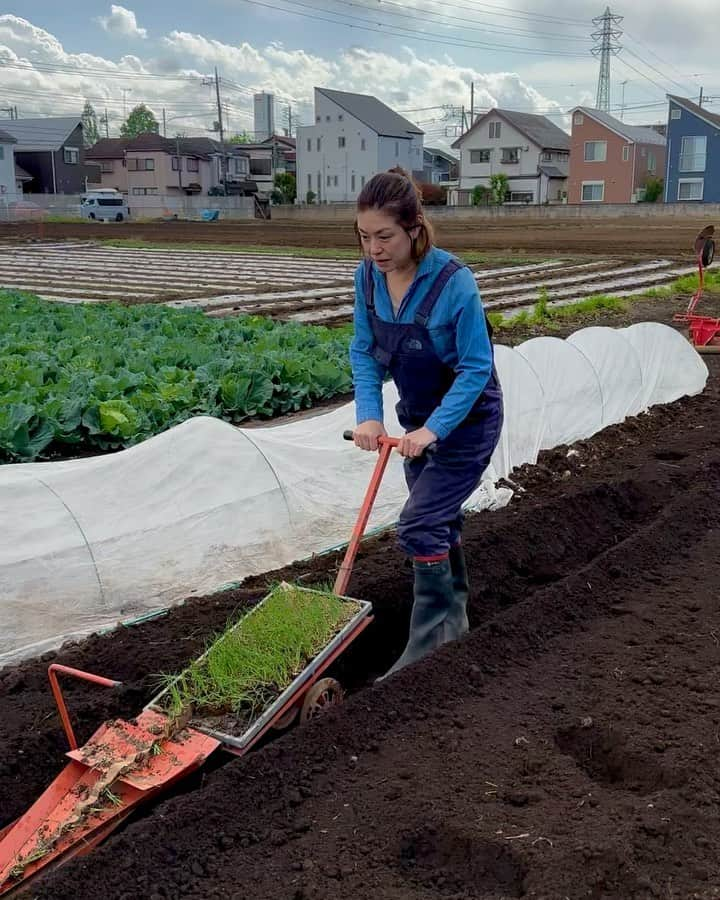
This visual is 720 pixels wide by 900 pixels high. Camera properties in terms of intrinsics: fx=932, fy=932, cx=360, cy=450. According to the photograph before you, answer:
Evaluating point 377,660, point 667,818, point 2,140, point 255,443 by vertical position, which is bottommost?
point 377,660

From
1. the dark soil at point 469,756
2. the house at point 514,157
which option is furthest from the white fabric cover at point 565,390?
the house at point 514,157

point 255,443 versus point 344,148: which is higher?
point 344,148

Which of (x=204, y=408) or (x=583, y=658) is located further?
(x=204, y=408)

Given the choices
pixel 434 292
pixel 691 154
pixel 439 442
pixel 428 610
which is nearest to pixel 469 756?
pixel 428 610

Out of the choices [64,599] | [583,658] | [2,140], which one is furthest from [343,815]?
[2,140]

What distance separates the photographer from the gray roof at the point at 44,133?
245ft

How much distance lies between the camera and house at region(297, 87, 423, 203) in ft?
244

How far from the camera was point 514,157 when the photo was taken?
232 feet

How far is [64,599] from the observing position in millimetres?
4312

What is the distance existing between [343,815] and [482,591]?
218 cm

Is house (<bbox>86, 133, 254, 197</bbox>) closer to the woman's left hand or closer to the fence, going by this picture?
the fence

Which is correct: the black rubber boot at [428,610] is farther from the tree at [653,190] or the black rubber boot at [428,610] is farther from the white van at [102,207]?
the tree at [653,190]

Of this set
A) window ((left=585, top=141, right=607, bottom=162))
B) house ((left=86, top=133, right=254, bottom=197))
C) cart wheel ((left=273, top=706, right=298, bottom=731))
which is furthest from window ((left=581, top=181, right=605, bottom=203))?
cart wheel ((left=273, top=706, right=298, bottom=731))

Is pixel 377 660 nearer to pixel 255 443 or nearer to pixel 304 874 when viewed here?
pixel 255 443
